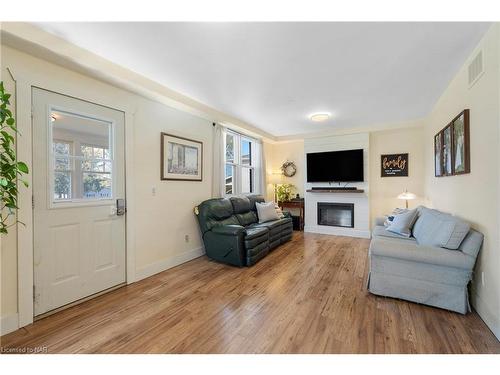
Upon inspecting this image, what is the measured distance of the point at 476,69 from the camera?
2174 mm

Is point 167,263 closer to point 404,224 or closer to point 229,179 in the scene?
point 229,179

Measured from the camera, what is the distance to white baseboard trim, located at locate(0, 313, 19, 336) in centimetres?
187

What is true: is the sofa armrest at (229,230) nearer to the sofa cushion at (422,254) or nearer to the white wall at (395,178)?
the sofa cushion at (422,254)

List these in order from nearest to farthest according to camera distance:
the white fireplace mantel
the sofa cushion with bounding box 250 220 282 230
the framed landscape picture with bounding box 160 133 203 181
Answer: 1. the framed landscape picture with bounding box 160 133 203 181
2. the sofa cushion with bounding box 250 220 282 230
3. the white fireplace mantel

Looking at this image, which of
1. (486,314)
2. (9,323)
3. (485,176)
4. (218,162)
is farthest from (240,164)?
(486,314)

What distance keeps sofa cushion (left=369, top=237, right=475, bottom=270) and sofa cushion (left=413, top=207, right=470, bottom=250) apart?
3.6 inches

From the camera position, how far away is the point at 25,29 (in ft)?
6.04

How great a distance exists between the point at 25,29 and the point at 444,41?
3.65m

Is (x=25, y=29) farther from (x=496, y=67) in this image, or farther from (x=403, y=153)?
(x=403, y=153)

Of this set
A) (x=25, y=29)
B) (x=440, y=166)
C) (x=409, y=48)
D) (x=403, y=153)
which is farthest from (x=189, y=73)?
(x=403, y=153)

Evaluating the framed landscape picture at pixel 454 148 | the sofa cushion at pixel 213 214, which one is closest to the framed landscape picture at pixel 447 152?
the framed landscape picture at pixel 454 148

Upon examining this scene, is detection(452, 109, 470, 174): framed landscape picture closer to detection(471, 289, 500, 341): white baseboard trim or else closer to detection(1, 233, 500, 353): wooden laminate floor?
detection(471, 289, 500, 341): white baseboard trim

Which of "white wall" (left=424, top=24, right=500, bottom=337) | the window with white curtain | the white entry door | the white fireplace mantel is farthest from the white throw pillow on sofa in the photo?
"white wall" (left=424, top=24, right=500, bottom=337)

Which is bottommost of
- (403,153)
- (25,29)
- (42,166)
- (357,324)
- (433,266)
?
(357,324)
